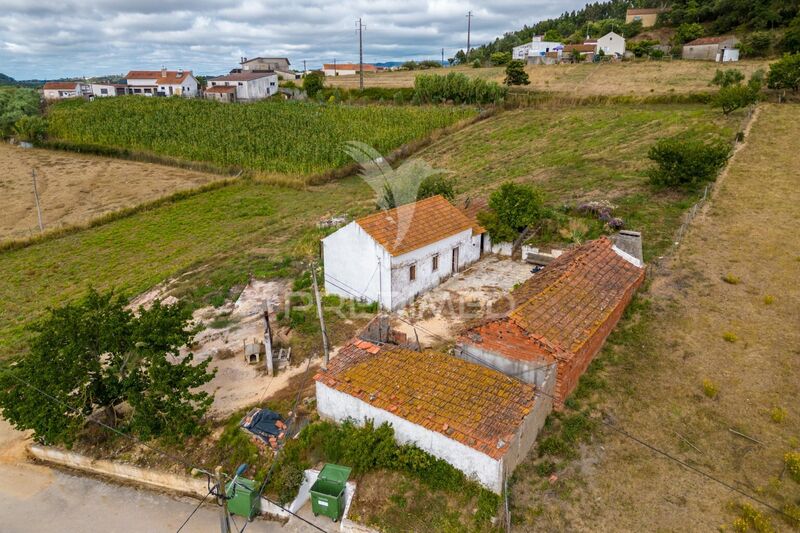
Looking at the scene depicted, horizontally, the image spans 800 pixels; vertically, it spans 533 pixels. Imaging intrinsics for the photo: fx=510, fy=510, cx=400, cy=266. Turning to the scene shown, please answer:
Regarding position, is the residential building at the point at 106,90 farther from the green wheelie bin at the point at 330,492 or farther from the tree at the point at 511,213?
the green wheelie bin at the point at 330,492

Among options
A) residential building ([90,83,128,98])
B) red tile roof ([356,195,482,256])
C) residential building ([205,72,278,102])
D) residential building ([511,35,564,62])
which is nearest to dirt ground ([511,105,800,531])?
red tile roof ([356,195,482,256])

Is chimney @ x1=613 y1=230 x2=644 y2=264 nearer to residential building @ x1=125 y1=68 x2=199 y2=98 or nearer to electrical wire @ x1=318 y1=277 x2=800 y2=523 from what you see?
electrical wire @ x1=318 y1=277 x2=800 y2=523

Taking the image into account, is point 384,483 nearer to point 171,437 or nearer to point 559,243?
point 171,437

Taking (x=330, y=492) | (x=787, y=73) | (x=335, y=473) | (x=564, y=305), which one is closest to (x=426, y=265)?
(x=564, y=305)

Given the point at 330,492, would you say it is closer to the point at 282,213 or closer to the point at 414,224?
the point at 414,224

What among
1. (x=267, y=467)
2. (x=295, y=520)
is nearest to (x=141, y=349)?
(x=267, y=467)
